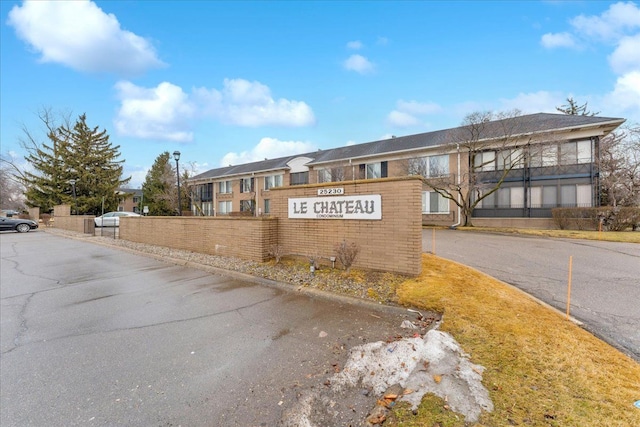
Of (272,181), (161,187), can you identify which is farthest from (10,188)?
(272,181)

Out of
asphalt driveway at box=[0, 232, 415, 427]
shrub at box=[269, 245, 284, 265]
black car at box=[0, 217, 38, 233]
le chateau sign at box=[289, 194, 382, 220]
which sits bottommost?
asphalt driveway at box=[0, 232, 415, 427]

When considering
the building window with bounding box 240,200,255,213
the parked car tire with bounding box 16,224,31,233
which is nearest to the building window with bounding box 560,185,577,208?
the building window with bounding box 240,200,255,213

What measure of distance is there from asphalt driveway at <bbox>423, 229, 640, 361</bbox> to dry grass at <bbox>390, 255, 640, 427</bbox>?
59 cm

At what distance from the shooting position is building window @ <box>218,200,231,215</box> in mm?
39969

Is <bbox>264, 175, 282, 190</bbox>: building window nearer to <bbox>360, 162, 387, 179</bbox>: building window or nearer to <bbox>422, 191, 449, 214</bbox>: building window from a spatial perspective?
<bbox>360, 162, 387, 179</bbox>: building window

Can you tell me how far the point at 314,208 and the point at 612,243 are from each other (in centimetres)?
1332

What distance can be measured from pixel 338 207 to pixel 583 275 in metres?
6.15

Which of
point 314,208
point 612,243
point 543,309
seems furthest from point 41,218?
point 612,243

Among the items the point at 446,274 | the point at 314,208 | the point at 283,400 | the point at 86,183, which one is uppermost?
the point at 86,183

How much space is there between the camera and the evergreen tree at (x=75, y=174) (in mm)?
31141

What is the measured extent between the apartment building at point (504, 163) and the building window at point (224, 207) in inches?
688

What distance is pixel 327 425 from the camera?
227cm

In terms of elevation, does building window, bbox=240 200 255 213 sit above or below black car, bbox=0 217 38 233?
above

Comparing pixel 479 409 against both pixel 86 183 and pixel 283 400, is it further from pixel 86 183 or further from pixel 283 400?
pixel 86 183
